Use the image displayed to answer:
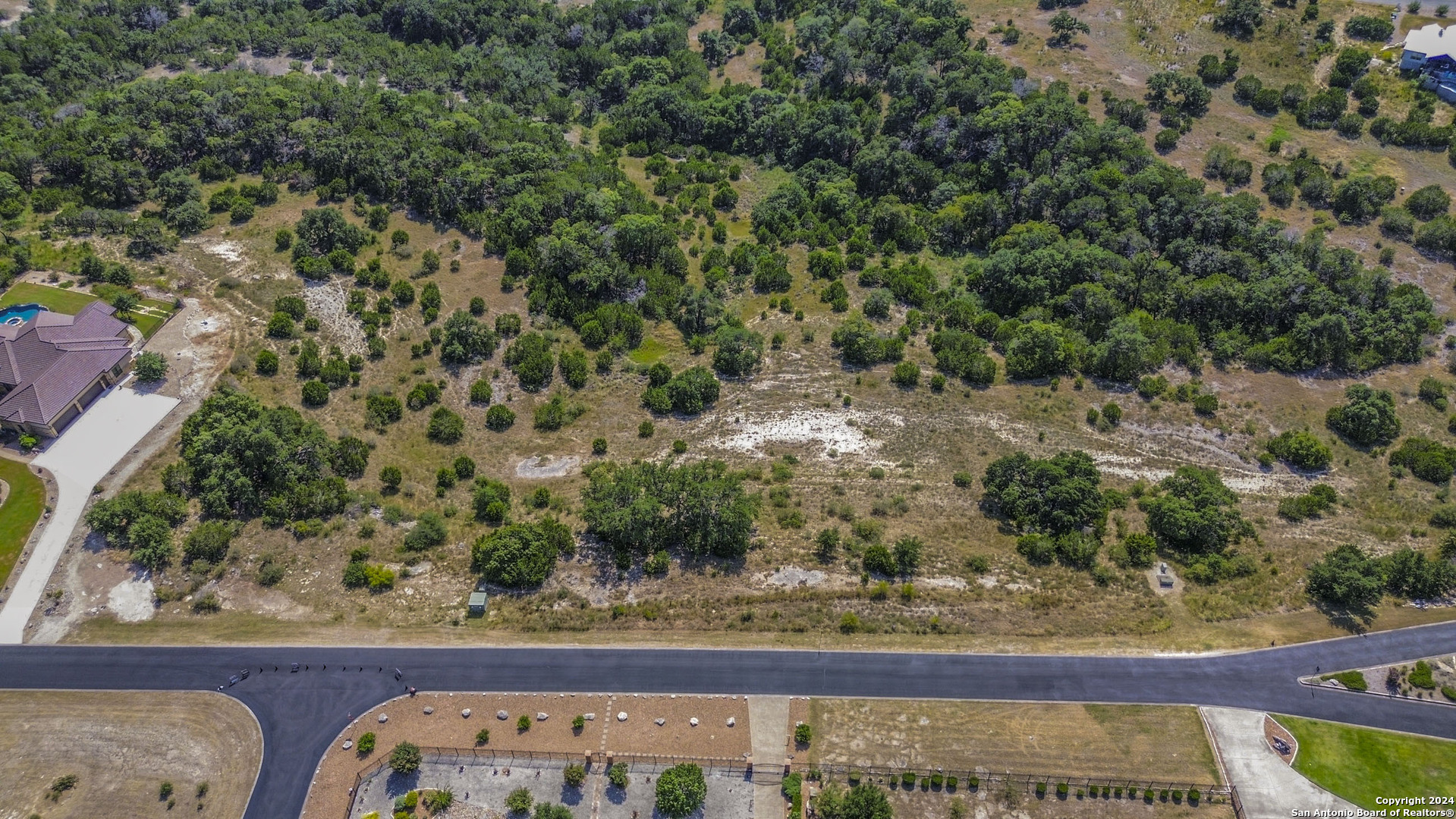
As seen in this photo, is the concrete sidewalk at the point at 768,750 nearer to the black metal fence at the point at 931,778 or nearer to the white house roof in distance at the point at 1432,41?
the black metal fence at the point at 931,778

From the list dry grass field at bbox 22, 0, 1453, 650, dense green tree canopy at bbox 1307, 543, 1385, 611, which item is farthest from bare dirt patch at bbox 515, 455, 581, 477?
dense green tree canopy at bbox 1307, 543, 1385, 611

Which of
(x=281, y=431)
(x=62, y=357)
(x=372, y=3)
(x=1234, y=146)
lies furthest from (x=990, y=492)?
(x=372, y=3)

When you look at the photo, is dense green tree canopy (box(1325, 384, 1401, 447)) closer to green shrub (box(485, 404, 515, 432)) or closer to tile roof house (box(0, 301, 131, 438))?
green shrub (box(485, 404, 515, 432))

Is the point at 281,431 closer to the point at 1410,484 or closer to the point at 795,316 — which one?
the point at 795,316

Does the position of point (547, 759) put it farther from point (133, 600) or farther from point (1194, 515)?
point (1194, 515)

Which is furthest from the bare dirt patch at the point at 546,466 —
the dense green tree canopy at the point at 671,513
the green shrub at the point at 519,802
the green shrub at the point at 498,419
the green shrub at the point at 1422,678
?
the green shrub at the point at 1422,678

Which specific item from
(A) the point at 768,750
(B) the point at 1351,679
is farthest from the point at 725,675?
(B) the point at 1351,679
